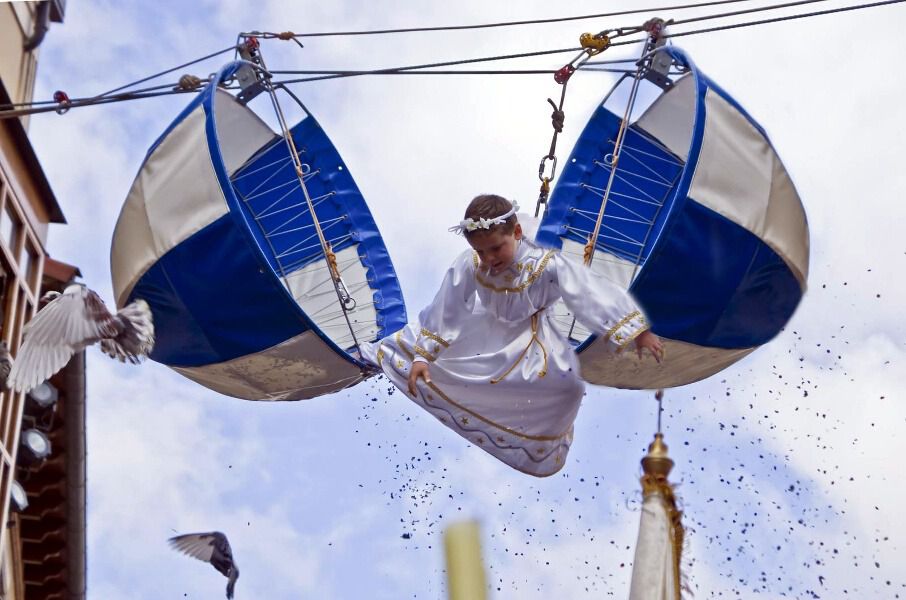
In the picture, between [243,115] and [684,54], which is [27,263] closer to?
[243,115]

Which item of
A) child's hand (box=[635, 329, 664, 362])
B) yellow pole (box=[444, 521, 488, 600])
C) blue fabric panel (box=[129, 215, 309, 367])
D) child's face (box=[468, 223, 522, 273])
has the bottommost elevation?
yellow pole (box=[444, 521, 488, 600])

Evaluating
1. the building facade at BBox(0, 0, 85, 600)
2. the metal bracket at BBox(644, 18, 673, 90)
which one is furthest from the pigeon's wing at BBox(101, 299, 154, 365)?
the building facade at BBox(0, 0, 85, 600)

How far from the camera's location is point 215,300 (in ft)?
28.3

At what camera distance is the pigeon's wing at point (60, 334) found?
322 inches

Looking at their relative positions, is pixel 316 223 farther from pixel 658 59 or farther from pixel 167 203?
pixel 658 59

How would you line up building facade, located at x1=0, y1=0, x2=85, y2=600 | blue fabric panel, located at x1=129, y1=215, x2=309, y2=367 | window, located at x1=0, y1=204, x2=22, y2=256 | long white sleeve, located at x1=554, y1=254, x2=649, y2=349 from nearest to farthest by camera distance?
long white sleeve, located at x1=554, y1=254, x2=649, y2=349 → blue fabric panel, located at x1=129, y1=215, x2=309, y2=367 → building facade, located at x1=0, y1=0, x2=85, y2=600 → window, located at x1=0, y1=204, x2=22, y2=256

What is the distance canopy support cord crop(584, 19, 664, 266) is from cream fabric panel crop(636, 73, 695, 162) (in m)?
0.17

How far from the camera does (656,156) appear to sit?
974 centimetres

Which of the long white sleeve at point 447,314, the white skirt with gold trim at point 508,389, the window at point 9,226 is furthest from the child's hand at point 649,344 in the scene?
the window at point 9,226

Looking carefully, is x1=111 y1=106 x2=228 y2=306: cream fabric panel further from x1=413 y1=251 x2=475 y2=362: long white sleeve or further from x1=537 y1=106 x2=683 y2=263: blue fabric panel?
Answer: x1=537 y1=106 x2=683 y2=263: blue fabric panel

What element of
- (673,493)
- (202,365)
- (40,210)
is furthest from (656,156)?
(40,210)

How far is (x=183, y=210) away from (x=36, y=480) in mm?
7234

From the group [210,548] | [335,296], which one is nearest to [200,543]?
[210,548]

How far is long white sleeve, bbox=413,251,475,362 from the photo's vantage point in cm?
800
